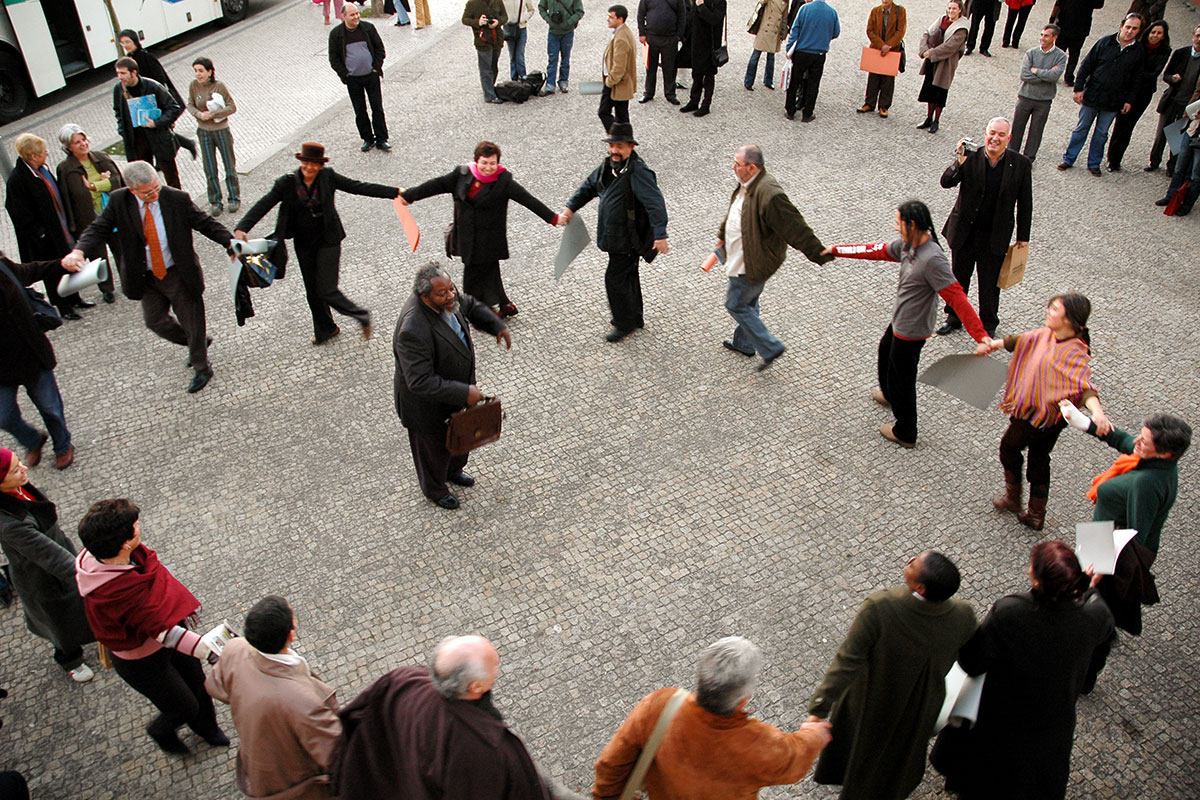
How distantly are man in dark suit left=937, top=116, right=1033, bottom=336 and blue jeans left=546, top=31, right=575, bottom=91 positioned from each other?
6.70 m

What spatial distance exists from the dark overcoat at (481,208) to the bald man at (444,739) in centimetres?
454

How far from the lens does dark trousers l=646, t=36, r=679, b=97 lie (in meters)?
11.7

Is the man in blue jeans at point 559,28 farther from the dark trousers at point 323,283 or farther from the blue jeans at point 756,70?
the dark trousers at point 323,283

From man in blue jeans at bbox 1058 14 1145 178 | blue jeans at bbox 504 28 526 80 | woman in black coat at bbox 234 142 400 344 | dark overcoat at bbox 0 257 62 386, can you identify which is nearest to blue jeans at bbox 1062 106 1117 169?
man in blue jeans at bbox 1058 14 1145 178

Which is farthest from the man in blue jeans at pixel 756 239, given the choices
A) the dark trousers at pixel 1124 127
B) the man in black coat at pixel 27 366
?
the dark trousers at pixel 1124 127

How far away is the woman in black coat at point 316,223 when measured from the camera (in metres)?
6.68

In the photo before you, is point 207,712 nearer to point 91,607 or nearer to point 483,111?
point 91,607

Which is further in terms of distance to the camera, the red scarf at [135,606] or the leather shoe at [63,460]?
the leather shoe at [63,460]

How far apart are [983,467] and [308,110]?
992cm

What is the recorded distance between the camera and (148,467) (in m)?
6.07

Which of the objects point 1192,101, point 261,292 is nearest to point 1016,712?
point 261,292

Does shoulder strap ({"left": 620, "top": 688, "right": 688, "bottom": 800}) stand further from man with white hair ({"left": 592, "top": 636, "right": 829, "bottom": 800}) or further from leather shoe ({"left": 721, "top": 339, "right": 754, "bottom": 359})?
leather shoe ({"left": 721, "top": 339, "right": 754, "bottom": 359})

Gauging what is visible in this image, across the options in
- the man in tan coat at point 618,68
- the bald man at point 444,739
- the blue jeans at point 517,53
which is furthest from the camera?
the blue jeans at point 517,53

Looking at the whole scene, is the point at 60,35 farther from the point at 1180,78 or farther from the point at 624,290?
the point at 1180,78
